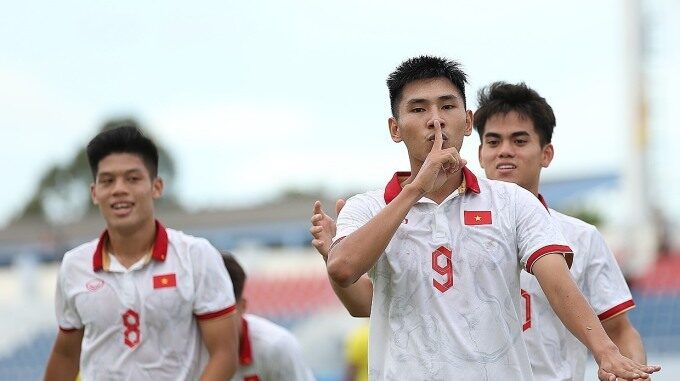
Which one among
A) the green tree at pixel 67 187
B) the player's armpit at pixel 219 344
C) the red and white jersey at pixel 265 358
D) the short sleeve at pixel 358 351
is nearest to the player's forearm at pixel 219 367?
the player's armpit at pixel 219 344

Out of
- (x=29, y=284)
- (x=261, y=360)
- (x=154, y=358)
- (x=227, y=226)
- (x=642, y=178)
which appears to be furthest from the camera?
(x=227, y=226)

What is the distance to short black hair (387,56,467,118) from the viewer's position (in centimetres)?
450

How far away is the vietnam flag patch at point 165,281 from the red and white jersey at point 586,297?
1560mm

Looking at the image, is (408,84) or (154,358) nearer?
(408,84)

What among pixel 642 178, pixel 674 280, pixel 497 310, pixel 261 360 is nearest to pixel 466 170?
pixel 497 310

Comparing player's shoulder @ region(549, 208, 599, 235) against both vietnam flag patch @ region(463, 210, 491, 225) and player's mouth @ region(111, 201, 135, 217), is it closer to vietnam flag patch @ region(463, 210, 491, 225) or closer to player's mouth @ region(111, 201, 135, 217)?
vietnam flag patch @ region(463, 210, 491, 225)

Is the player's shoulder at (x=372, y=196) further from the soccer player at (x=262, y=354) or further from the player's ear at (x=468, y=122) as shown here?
the soccer player at (x=262, y=354)

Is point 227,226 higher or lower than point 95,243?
lower

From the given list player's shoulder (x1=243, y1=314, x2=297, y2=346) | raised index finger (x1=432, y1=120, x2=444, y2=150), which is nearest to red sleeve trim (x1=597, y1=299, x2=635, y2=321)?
raised index finger (x1=432, y1=120, x2=444, y2=150)

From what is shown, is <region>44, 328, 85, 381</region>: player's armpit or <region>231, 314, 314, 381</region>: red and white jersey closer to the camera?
<region>44, 328, 85, 381</region>: player's armpit

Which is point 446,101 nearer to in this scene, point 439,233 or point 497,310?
point 439,233

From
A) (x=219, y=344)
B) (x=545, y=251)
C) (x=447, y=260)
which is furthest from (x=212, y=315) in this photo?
(x=545, y=251)

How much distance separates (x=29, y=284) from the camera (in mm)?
28906

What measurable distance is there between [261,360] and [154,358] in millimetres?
960
